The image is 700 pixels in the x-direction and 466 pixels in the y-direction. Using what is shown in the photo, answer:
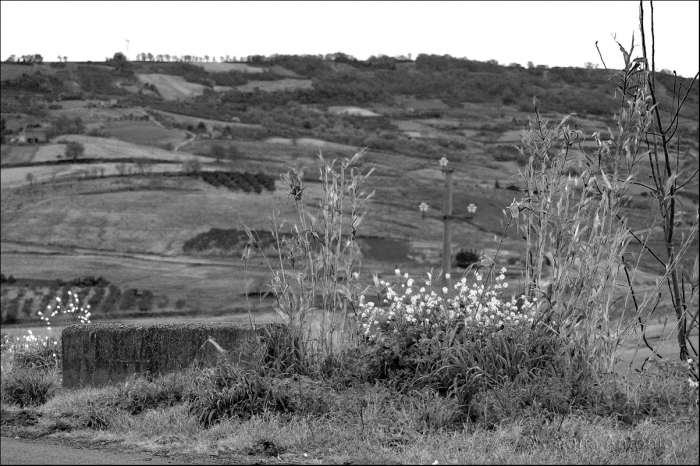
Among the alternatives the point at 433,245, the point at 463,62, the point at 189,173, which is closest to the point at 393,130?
the point at 463,62

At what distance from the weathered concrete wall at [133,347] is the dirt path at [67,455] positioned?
1828 millimetres

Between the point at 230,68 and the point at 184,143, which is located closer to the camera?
the point at 184,143

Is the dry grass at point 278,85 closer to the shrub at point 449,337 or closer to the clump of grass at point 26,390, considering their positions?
the clump of grass at point 26,390

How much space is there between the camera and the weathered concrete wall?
835 centimetres

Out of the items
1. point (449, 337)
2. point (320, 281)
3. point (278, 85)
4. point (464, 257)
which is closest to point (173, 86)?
point (278, 85)

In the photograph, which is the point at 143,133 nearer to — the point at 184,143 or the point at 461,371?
the point at 184,143

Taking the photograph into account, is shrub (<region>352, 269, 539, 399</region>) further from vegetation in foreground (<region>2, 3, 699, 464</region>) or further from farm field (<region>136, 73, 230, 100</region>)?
farm field (<region>136, 73, 230, 100</region>)

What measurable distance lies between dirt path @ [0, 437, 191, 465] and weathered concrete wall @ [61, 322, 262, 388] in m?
1.83

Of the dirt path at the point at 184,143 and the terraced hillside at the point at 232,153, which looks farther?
the dirt path at the point at 184,143

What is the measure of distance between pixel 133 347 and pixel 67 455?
2.40 m

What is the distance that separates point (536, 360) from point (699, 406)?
1267 millimetres

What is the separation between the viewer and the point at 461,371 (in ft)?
22.8

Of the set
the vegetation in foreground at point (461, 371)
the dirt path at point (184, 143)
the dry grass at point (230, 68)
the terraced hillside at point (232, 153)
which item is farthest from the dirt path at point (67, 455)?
the dry grass at point (230, 68)

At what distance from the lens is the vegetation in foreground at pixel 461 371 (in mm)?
6027
